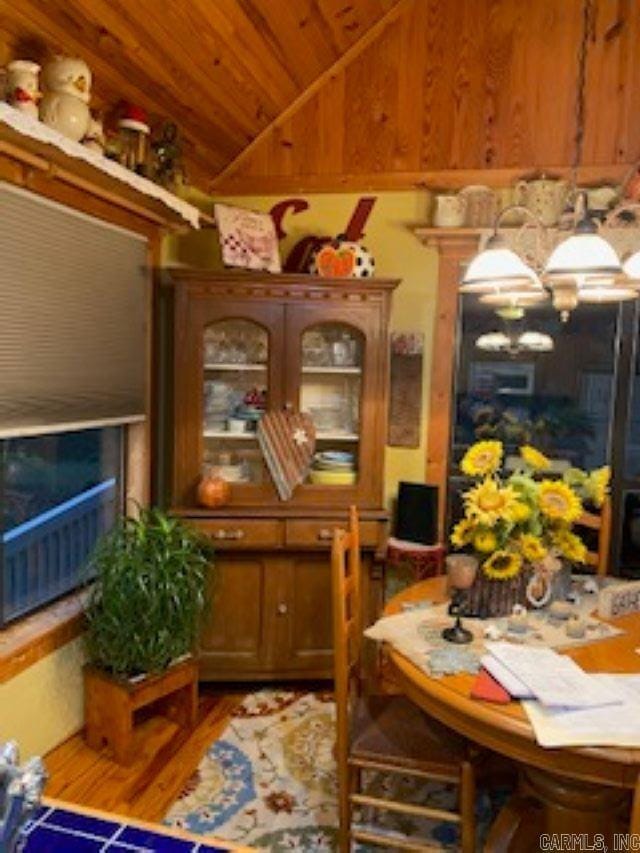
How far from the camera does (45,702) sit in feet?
7.81

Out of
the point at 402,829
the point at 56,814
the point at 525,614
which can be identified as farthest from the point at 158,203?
the point at 402,829

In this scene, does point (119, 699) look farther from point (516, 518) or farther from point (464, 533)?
point (516, 518)

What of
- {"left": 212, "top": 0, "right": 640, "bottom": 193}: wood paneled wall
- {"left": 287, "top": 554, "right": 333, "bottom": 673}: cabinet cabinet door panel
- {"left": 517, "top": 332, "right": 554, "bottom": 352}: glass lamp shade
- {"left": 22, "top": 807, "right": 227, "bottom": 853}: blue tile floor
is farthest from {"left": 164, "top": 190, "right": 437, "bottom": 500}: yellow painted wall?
{"left": 22, "top": 807, "right": 227, "bottom": 853}: blue tile floor

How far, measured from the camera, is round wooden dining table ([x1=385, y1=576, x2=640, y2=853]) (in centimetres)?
140

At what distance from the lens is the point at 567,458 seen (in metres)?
3.22

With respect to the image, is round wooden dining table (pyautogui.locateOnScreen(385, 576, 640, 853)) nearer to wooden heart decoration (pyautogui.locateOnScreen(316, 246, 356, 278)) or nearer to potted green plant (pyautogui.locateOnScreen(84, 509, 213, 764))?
potted green plant (pyautogui.locateOnScreen(84, 509, 213, 764))

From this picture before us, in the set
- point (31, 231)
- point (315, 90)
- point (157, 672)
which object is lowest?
point (157, 672)

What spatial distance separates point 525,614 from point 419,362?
4.99 ft

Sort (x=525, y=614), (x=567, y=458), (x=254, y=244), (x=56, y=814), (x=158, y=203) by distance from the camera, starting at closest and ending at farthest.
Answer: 1. (x=56, y=814)
2. (x=525, y=614)
3. (x=158, y=203)
4. (x=254, y=244)
5. (x=567, y=458)

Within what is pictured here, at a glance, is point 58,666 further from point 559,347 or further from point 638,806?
point 559,347

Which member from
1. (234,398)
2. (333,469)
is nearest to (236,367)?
(234,398)

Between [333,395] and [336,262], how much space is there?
0.62 metres

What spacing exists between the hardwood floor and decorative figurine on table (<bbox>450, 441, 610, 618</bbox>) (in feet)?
4.10

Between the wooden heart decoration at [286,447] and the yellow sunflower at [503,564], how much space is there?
1149mm
